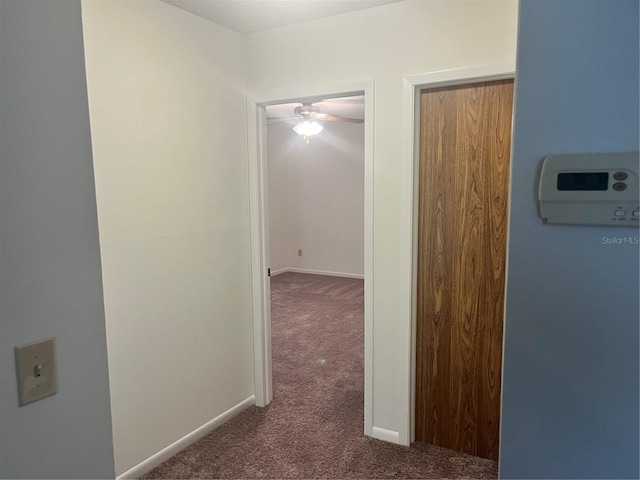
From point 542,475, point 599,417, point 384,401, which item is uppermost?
point 599,417

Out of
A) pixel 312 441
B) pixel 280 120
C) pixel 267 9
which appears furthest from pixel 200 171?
pixel 280 120

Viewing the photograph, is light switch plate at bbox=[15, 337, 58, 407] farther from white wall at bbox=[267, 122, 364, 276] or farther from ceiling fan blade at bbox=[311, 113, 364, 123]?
white wall at bbox=[267, 122, 364, 276]

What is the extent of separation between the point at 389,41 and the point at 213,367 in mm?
2081

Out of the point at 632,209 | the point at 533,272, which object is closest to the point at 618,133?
the point at 632,209

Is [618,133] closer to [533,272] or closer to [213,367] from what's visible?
[533,272]

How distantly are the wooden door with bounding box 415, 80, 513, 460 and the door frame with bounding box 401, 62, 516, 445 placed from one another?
5 cm

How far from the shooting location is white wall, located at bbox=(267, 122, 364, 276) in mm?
6750

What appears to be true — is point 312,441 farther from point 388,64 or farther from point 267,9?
point 267,9

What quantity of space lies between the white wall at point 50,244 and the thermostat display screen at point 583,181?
1.01 metres

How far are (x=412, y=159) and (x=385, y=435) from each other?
156cm

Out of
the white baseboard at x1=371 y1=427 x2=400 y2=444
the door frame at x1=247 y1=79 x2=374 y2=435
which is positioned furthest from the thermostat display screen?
the white baseboard at x1=371 y1=427 x2=400 y2=444

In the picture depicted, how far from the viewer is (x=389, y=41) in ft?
7.66

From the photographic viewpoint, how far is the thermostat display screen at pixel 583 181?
93 centimetres

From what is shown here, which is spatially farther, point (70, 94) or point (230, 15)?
point (230, 15)
